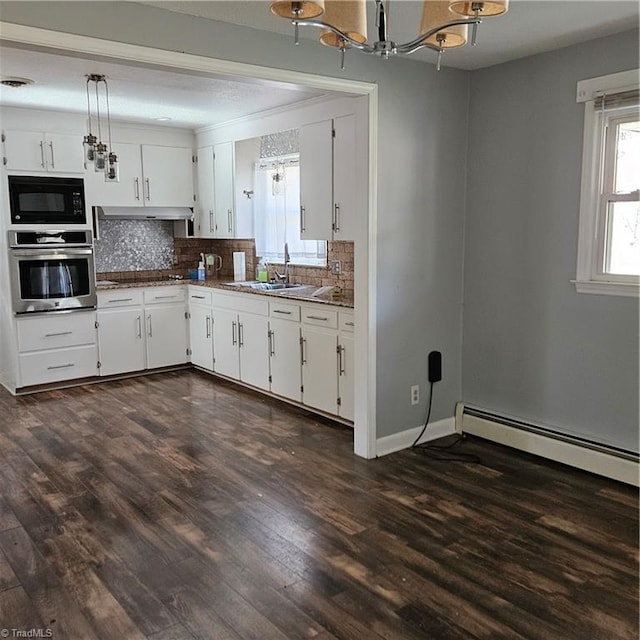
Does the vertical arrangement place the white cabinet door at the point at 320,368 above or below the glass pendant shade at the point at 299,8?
below

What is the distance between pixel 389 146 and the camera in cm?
369

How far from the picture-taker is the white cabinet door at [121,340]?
570cm

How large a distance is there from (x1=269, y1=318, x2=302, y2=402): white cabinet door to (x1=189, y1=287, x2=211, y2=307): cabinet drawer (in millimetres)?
1105

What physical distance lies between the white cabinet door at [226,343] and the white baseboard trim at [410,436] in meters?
1.95

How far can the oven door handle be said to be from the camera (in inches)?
204

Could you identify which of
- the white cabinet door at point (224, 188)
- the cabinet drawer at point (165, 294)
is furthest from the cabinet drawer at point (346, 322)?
the cabinet drawer at point (165, 294)

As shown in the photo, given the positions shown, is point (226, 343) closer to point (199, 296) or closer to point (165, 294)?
point (199, 296)

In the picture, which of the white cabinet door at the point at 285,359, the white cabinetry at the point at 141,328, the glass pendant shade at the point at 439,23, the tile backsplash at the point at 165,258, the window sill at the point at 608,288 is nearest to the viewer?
the glass pendant shade at the point at 439,23

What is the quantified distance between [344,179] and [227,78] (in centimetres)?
139

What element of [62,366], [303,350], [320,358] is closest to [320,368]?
[320,358]

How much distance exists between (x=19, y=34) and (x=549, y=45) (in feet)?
8.74

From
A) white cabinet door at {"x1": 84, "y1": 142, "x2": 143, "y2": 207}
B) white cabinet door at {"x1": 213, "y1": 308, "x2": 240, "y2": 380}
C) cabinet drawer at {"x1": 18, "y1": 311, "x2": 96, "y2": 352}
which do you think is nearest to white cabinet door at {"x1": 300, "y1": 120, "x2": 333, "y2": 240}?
white cabinet door at {"x1": 213, "y1": 308, "x2": 240, "y2": 380}

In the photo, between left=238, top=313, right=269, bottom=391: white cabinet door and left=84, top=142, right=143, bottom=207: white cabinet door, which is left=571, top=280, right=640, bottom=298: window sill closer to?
left=238, top=313, right=269, bottom=391: white cabinet door

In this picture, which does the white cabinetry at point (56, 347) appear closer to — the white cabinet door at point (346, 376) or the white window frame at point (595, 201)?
the white cabinet door at point (346, 376)
